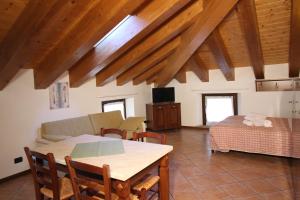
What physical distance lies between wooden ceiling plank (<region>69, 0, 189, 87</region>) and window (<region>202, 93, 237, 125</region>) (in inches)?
160

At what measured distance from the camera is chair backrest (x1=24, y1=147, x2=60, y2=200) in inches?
81.4

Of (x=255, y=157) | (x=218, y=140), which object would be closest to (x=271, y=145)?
(x=255, y=157)

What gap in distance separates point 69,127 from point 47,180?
8.12ft

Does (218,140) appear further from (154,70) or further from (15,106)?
(15,106)

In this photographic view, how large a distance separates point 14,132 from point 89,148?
2.19m

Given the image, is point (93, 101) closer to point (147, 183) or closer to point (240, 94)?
point (147, 183)

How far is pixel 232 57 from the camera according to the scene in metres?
5.81

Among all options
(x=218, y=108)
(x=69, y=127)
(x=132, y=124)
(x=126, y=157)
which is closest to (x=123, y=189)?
(x=126, y=157)

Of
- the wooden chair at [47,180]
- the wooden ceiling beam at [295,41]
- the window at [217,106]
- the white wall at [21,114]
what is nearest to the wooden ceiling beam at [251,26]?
the wooden ceiling beam at [295,41]

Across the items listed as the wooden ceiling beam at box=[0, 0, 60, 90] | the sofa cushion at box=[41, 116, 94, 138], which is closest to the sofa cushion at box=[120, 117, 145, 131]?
the sofa cushion at box=[41, 116, 94, 138]

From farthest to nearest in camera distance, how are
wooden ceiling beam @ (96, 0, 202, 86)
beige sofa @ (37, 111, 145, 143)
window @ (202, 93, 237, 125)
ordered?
window @ (202, 93, 237, 125)
beige sofa @ (37, 111, 145, 143)
wooden ceiling beam @ (96, 0, 202, 86)

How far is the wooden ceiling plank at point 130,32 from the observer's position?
3119mm

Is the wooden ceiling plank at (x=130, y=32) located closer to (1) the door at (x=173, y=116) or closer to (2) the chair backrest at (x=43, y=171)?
(2) the chair backrest at (x=43, y=171)

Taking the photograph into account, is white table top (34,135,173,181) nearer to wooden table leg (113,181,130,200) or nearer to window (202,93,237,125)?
wooden table leg (113,181,130,200)
